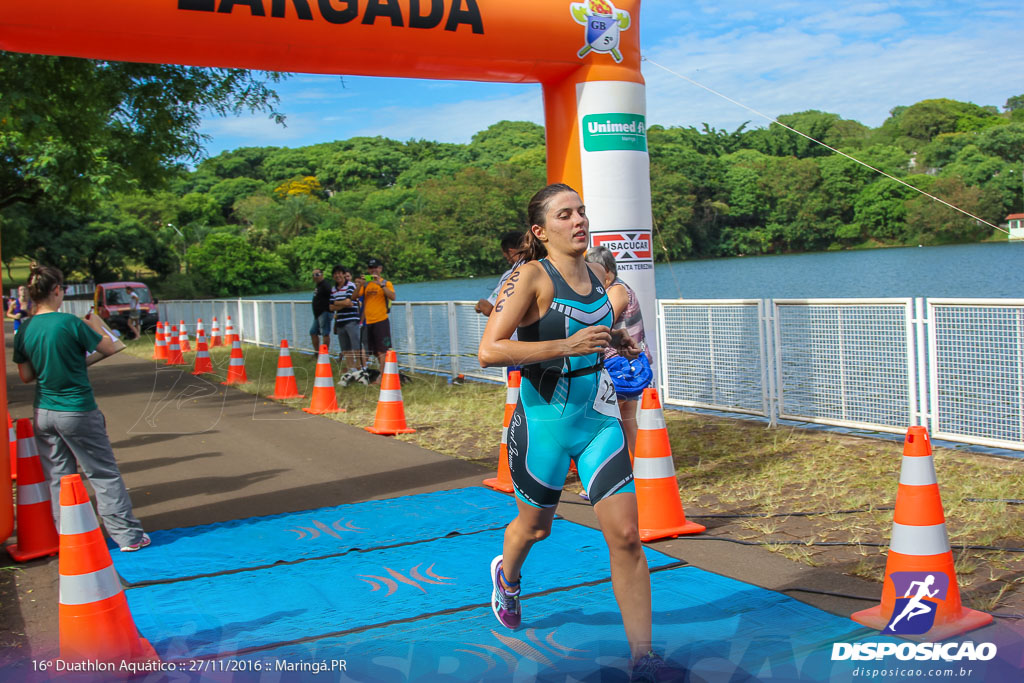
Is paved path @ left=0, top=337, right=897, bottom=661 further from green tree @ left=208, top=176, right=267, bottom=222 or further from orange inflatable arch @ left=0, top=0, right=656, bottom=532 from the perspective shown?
green tree @ left=208, top=176, right=267, bottom=222

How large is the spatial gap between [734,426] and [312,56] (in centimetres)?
579

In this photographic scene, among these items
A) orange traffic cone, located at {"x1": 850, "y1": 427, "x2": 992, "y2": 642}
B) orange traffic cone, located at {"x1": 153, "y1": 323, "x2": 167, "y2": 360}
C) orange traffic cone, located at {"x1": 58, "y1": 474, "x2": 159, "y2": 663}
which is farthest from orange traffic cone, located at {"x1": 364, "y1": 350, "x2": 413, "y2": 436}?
orange traffic cone, located at {"x1": 153, "y1": 323, "x2": 167, "y2": 360}

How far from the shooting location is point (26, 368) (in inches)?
221

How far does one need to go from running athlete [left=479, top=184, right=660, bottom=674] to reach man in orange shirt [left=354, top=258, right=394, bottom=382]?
10.1 meters

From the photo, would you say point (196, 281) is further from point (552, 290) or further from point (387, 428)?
point (552, 290)

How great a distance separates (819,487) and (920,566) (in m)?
2.86

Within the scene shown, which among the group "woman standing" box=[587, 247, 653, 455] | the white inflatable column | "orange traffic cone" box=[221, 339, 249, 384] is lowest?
"orange traffic cone" box=[221, 339, 249, 384]

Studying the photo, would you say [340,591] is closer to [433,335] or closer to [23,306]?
[23,306]

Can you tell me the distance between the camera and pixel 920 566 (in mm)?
3705

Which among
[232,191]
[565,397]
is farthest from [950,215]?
[232,191]

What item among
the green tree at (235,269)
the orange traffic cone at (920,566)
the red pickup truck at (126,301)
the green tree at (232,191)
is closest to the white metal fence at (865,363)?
the orange traffic cone at (920,566)

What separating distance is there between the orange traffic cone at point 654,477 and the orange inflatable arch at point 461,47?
8.65 feet

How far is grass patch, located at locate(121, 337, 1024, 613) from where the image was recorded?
4.71 m

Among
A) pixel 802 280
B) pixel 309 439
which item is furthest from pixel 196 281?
pixel 309 439
